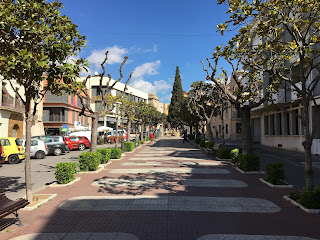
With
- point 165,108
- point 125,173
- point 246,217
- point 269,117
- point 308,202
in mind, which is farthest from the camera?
point 165,108

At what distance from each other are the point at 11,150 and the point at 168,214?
510 inches

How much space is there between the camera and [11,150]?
596 inches

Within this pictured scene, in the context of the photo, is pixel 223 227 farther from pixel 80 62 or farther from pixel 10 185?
pixel 10 185

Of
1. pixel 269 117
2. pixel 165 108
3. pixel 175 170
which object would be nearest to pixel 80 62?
pixel 175 170

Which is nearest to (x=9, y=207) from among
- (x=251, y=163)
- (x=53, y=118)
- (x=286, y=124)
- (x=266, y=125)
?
(x=251, y=163)

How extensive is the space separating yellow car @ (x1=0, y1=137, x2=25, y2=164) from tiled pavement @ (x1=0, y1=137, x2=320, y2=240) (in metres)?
8.53

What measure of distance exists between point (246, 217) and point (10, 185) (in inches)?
314

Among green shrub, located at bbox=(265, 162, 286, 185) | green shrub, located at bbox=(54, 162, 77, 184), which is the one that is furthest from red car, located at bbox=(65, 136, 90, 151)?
green shrub, located at bbox=(265, 162, 286, 185)

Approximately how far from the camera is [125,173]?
10.9 m

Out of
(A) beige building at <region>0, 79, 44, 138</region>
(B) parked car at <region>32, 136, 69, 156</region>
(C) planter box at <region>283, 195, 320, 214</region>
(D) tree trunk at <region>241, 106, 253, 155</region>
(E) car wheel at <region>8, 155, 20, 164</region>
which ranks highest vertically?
(A) beige building at <region>0, 79, 44, 138</region>

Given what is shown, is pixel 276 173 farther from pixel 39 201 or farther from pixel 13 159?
pixel 13 159

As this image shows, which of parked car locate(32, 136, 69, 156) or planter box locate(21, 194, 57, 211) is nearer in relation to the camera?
planter box locate(21, 194, 57, 211)

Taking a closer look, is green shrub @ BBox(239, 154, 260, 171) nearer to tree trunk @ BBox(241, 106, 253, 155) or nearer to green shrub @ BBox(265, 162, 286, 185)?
tree trunk @ BBox(241, 106, 253, 155)

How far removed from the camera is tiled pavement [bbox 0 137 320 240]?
4613 mm
